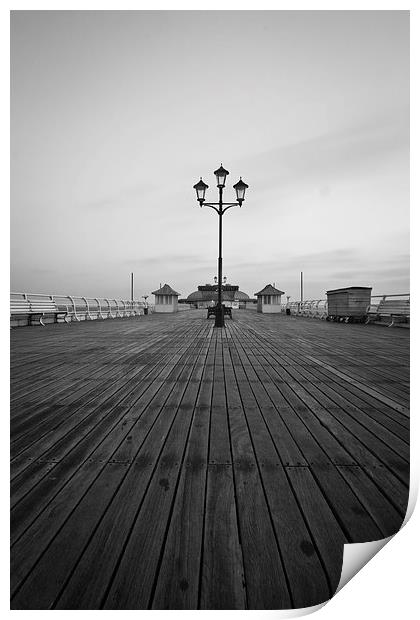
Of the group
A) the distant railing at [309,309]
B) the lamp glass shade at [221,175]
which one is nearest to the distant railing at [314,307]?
the distant railing at [309,309]

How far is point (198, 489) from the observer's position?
1.61m

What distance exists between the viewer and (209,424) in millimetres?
2387

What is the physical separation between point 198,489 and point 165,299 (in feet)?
82.8

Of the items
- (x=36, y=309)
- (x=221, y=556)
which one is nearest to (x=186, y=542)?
(x=221, y=556)

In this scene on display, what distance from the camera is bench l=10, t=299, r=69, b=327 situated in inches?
401

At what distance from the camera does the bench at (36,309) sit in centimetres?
1018

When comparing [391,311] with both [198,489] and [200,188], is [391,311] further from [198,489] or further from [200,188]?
[198,489]

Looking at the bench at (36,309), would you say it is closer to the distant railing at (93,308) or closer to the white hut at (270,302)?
the distant railing at (93,308)

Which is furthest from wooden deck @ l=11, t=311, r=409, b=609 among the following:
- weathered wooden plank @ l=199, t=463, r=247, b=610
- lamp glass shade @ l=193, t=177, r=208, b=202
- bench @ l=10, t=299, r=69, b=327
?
lamp glass shade @ l=193, t=177, r=208, b=202

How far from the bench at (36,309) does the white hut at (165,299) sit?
13.3 metres

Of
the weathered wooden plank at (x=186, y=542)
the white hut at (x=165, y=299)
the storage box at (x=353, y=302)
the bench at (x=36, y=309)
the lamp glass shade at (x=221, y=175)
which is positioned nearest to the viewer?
the weathered wooden plank at (x=186, y=542)
